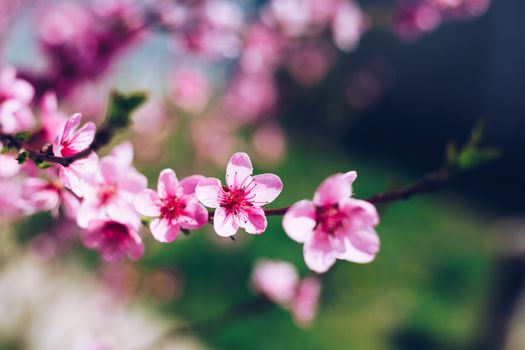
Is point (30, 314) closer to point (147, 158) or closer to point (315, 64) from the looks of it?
point (147, 158)

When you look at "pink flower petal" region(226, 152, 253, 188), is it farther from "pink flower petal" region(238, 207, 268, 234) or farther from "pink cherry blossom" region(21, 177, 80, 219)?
"pink cherry blossom" region(21, 177, 80, 219)

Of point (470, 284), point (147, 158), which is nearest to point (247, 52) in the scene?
point (147, 158)

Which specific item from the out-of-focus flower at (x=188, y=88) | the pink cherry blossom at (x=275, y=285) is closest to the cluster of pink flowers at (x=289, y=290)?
the pink cherry blossom at (x=275, y=285)

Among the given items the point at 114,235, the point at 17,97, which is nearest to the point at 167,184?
the point at 114,235

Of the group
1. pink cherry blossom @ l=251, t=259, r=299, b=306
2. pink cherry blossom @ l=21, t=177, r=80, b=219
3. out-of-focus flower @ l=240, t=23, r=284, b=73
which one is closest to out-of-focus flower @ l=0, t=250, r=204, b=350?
pink cherry blossom @ l=251, t=259, r=299, b=306

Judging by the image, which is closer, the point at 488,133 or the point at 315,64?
the point at 315,64

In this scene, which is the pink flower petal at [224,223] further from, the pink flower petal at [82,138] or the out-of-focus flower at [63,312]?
the out-of-focus flower at [63,312]

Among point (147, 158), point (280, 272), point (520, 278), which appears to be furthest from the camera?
point (147, 158)
